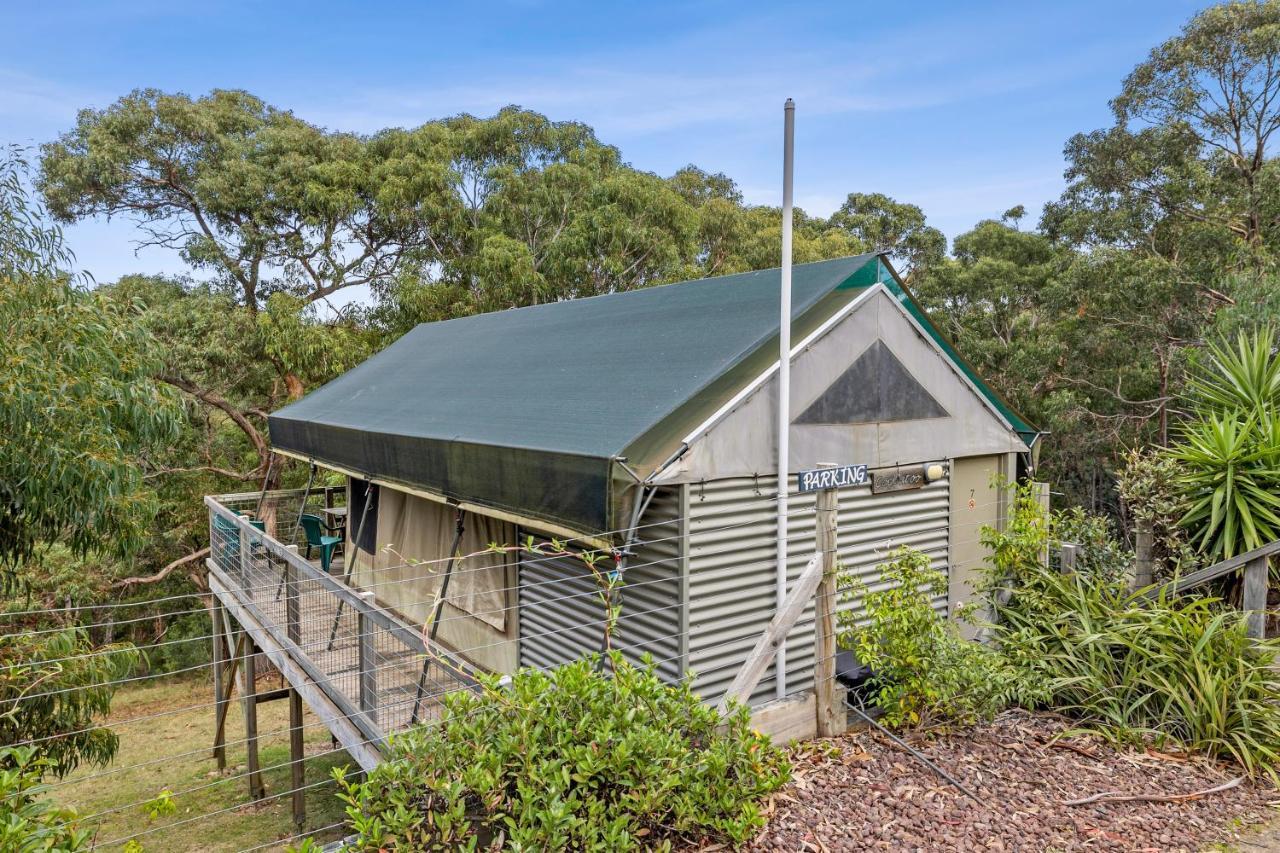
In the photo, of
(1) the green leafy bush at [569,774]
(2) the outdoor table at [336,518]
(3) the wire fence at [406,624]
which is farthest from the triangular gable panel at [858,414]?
(2) the outdoor table at [336,518]

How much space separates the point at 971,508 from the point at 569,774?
233 inches

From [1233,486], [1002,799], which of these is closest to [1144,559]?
[1233,486]

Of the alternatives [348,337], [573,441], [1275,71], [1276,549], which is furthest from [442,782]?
[1275,71]

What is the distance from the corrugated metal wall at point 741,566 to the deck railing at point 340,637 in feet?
5.71

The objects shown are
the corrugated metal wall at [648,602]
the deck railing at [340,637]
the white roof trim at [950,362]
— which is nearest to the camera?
the corrugated metal wall at [648,602]

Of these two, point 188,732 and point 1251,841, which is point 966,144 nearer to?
point 1251,841

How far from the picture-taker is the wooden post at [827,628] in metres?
4.91

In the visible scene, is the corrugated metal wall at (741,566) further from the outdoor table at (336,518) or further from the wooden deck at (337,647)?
the outdoor table at (336,518)

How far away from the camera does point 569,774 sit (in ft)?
11.2

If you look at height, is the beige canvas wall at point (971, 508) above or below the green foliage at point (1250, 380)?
below

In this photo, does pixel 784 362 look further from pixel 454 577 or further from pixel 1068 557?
pixel 454 577

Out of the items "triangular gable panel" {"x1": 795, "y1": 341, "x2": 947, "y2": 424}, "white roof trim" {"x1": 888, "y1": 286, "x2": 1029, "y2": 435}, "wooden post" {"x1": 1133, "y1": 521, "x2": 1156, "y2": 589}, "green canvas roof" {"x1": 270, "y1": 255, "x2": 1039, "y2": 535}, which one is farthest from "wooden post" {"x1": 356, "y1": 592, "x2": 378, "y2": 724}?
"wooden post" {"x1": 1133, "y1": 521, "x2": 1156, "y2": 589}

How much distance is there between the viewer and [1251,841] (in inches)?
170

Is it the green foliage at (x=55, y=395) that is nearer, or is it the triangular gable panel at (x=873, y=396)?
the green foliage at (x=55, y=395)
